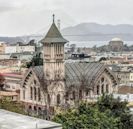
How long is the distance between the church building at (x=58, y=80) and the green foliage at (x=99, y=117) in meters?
20.1

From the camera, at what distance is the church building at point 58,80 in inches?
2098

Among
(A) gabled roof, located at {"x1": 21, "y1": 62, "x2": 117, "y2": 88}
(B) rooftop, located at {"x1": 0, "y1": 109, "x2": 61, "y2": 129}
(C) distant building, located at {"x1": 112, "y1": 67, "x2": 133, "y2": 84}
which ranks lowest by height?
(C) distant building, located at {"x1": 112, "y1": 67, "x2": 133, "y2": 84}

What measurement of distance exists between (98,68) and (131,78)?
116 ft

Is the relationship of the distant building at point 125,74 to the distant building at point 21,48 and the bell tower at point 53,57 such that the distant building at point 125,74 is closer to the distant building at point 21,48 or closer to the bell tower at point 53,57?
the bell tower at point 53,57

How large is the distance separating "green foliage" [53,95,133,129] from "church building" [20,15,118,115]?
65.9 ft

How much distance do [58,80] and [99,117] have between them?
28322 mm

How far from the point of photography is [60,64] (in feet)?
182

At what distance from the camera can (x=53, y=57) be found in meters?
55.2

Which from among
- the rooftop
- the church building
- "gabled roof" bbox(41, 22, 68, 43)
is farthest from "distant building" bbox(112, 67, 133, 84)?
the rooftop

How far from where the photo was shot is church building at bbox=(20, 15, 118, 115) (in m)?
53.3

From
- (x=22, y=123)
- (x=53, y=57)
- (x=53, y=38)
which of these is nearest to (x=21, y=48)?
(x=53, y=38)

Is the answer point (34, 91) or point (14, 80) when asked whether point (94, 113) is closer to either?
point (34, 91)

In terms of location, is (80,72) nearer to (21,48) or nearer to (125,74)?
(125,74)

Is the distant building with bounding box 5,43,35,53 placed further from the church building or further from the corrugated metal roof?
the corrugated metal roof
